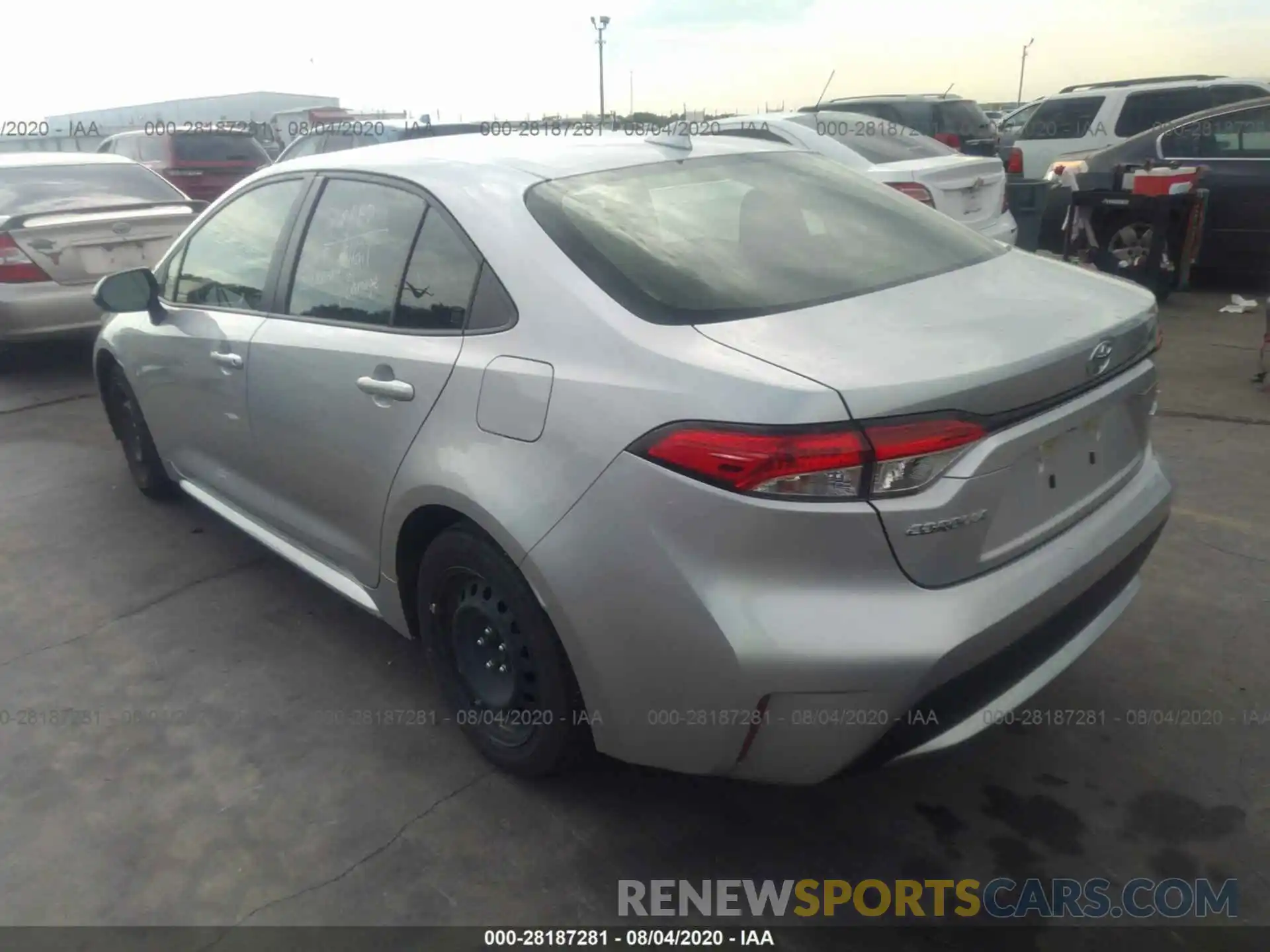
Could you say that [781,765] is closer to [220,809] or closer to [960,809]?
[960,809]

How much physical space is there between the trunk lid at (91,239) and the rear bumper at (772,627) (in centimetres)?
575

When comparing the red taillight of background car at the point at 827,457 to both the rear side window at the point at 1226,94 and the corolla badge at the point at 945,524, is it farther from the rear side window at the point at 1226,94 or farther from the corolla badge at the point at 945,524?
the rear side window at the point at 1226,94

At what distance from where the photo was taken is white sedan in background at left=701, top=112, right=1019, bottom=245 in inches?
269

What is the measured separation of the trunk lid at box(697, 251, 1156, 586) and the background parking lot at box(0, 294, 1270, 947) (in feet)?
1.75

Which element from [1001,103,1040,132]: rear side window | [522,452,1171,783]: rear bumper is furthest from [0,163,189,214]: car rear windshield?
[1001,103,1040,132]: rear side window

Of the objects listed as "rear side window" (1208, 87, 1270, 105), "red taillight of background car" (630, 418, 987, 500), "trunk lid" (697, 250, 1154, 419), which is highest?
"rear side window" (1208, 87, 1270, 105)

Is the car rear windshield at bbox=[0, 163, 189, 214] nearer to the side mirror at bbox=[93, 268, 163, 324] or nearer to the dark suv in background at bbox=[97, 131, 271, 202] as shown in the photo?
the side mirror at bbox=[93, 268, 163, 324]

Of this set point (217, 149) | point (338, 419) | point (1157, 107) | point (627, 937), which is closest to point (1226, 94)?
point (1157, 107)

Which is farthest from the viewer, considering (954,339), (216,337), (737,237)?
(216,337)

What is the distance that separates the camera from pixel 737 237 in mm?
2523

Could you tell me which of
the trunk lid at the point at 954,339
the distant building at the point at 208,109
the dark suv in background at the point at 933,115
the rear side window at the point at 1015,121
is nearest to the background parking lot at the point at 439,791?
the trunk lid at the point at 954,339

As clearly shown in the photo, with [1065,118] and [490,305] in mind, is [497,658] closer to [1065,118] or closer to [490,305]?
[490,305]

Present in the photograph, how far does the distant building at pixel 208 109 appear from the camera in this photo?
35.5 m

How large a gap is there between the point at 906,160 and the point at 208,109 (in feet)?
123
